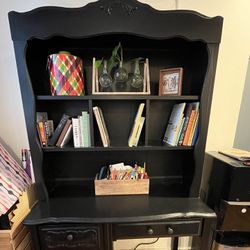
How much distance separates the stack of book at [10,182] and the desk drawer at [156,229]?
667 mm

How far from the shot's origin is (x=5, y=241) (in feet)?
2.96

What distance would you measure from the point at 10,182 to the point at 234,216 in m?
1.48

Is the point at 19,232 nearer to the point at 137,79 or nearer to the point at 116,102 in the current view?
the point at 116,102

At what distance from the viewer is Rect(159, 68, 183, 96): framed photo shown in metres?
0.99

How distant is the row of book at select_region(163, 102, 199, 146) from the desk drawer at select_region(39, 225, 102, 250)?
74 centimetres

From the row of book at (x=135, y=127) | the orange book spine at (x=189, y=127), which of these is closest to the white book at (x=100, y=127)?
the row of book at (x=135, y=127)

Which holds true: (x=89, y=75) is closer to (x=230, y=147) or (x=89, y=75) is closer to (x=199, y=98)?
(x=199, y=98)

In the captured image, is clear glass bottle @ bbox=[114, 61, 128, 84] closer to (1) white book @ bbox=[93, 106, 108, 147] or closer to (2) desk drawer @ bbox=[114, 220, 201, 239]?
(1) white book @ bbox=[93, 106, 108, 147]

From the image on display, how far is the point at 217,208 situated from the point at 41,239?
1145 mm

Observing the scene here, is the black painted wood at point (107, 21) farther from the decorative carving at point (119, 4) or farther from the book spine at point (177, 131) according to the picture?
the book spine at point (177, 131)

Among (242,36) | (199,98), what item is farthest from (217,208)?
(242,36)

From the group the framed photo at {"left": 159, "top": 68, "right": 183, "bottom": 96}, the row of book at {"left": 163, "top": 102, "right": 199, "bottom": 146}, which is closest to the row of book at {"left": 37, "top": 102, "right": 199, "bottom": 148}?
the row of book at {"left": 163, "top": 102, "right": 199, "bottom": 146}

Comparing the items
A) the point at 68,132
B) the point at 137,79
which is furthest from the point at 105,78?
the point at 68,132

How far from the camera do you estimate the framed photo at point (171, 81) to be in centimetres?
99
